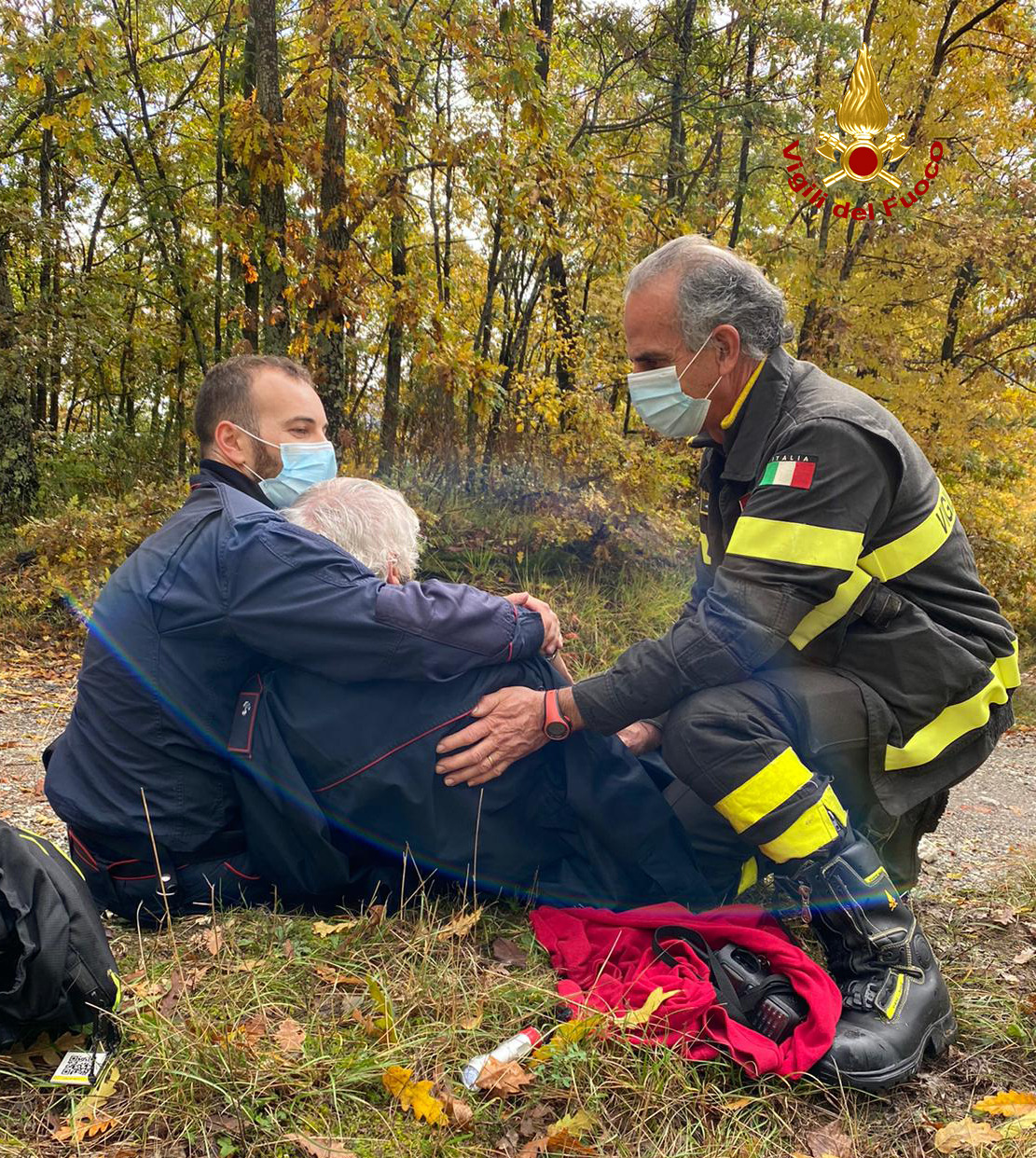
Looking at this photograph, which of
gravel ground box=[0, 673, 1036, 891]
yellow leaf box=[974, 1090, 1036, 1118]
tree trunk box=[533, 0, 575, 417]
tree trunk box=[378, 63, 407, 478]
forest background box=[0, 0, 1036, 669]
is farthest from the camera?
tree trunk box=[533, 0, 575, 417]

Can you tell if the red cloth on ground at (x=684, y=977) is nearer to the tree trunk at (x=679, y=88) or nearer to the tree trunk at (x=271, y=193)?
→ the tree trunk at (x=271, y=193)

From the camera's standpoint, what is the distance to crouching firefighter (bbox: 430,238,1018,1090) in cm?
223

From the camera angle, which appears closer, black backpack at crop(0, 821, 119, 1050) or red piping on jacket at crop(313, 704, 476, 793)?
black backpack at crop(0, 821, 119, 1050)

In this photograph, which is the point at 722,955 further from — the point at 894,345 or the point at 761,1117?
the point at 894,345

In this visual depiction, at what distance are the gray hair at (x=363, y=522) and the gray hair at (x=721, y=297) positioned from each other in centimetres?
109

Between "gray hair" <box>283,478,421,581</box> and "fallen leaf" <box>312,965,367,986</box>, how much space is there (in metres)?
1.11

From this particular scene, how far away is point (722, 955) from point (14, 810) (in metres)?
2.89

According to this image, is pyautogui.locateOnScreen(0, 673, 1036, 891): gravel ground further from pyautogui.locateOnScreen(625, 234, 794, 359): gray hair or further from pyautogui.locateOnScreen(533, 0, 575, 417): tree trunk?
pyautogui.locateOnScreen(533, 0, 575, 417): tree trunk

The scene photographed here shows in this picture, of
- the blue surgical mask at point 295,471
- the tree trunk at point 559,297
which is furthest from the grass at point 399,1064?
the tree trunk at point 559,297

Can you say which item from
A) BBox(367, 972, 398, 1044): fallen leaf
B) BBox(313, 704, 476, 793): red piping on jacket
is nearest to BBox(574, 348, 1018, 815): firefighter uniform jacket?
BBox(313, 704, 476, 793): red piping on jacket

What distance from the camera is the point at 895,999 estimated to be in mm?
2102

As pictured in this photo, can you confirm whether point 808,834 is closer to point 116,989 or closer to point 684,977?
point 684,977

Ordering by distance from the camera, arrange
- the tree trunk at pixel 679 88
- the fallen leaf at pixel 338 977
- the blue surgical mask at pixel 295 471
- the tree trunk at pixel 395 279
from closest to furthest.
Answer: the fallen leaf at pixel 338 977
the blue surgical mask at pixel 295 471
the tree trunk at pixel 395 279
the tree trunk at pixel 679 88

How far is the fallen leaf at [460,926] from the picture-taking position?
241 cm
